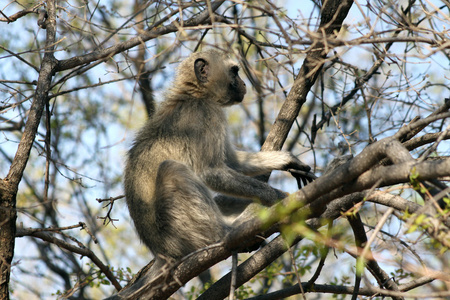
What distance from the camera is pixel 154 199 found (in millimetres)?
6090

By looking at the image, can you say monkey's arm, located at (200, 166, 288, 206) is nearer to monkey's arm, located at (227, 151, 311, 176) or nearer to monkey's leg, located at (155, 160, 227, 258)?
monkey's arm, located at (227, 151, 311, 176)

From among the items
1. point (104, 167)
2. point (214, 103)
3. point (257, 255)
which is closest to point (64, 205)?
point (104, 167)

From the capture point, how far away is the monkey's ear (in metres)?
7.15

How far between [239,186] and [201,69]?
6.41 feet

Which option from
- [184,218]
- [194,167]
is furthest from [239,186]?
[184,218]

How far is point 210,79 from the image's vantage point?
7223 mm

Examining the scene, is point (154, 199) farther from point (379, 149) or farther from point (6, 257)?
point (379, 149)

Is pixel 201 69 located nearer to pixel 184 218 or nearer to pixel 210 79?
pixel 210 79

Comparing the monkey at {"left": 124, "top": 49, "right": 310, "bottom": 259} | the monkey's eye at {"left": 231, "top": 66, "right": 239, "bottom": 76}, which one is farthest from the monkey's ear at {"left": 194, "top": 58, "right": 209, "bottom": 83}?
the monkey's eye at {"left": 231, "top": 66, "right": 239, "bottom": 76}

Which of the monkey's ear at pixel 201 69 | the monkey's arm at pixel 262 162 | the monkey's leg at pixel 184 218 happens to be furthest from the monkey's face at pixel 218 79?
the monkey's leg at pixel 184 218

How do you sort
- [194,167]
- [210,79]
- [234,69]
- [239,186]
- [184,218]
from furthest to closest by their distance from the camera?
[234,69], [210,79], [194,167], [239,186], [184,218]

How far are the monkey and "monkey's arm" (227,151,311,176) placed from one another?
0.01m

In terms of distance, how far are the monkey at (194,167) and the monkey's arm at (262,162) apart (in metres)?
0.01

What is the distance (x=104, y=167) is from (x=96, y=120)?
1369 millimetres
